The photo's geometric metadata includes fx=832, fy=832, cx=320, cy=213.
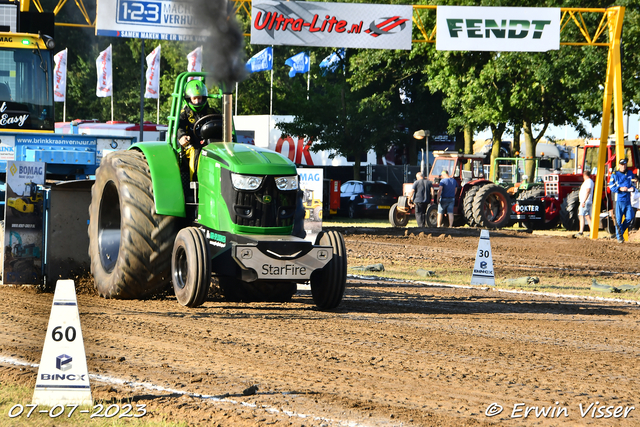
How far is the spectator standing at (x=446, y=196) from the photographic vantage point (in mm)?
25047

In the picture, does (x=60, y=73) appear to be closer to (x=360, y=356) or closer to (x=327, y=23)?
(x=327, y=23)

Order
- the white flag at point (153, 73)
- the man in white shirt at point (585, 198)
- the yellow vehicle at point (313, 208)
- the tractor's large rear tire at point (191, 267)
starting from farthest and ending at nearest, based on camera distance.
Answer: the white flag at point (153, 73), the man in white shirt at point (585, 198), the yellow vehicle at point (313, 208), the tractor's large rear tire at point (191, 267)

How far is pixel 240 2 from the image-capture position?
66.3ft

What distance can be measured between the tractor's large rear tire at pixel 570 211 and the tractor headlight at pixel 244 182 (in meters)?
Answer: 18.9

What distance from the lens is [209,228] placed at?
8781 millimetres

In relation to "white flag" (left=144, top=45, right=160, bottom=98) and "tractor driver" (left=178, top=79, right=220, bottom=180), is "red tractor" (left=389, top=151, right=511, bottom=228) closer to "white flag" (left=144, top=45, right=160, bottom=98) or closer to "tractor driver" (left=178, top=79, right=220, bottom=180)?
"tractor driver" (left=178, top=79, right=220, bottom=180)

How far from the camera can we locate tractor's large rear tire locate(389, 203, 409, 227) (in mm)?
27156

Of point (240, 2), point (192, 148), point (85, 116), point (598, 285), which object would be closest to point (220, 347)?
point (192, 148)

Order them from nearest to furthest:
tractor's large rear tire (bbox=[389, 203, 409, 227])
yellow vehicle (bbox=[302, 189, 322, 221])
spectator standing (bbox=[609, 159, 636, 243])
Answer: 1. yellow vehicle (bbox=[302, 189, 322, 221])
2. spectator standing (bbox=[609, 159, 636, 243])
3. tractor's large rear tire (bbox=[389, 203, 409, 227])

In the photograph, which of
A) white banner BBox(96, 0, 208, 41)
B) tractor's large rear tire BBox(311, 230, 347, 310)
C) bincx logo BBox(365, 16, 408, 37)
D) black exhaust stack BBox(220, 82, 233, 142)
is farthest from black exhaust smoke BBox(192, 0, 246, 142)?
white banner BBox(96, 0, 208, 41)

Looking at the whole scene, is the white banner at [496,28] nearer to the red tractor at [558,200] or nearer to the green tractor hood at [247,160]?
the red tractor at [558,200]

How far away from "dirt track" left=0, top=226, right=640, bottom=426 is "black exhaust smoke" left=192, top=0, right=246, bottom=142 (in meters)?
2.32

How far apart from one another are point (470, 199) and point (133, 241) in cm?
1805

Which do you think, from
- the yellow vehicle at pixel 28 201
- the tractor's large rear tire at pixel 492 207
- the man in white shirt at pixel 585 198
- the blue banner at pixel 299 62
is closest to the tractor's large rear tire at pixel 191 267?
the yellow vehicle at pixel 28 201
